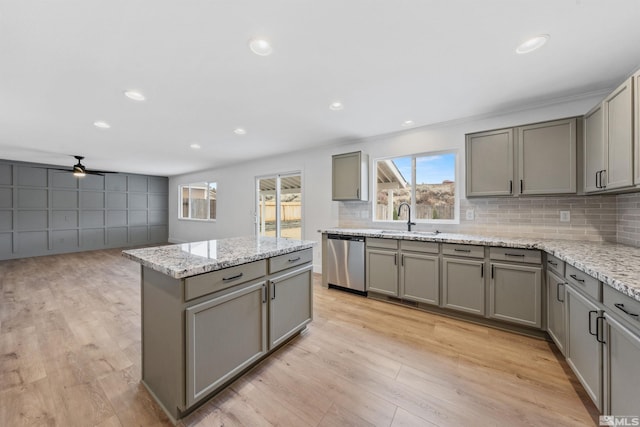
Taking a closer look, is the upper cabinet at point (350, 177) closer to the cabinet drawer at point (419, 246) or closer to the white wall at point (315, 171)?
the white wall at point (315, 171)

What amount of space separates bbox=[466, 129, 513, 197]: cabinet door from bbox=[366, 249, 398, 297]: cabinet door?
48.8 inches

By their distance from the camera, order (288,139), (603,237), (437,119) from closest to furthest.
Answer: (603,237)
(437,119)
(288,139)

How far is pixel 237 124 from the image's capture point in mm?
3416

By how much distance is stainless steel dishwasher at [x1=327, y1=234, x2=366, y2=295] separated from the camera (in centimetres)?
343

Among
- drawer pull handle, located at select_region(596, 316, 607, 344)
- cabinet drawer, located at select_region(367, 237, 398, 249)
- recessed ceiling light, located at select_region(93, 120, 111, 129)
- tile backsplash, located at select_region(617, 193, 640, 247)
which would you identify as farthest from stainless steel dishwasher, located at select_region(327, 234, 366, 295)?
recessed ceiling light, located at select_region(93, 120, 111, 129)

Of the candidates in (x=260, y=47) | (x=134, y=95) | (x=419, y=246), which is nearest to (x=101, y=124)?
(x=134, y=95)

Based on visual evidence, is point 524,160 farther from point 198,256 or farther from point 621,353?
point 198,256

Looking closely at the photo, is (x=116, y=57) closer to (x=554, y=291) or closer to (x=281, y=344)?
(x=281, y=344)

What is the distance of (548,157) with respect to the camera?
2.50 m

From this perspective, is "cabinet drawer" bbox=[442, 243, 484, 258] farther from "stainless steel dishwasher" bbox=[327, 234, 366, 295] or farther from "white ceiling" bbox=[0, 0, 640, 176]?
"white ceiling" bbox=[0, 0, 640, 176]

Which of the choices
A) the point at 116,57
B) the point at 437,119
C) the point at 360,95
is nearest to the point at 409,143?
the point at 437,119

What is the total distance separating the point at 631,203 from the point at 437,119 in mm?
2004

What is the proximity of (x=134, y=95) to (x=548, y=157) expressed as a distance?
431 cm

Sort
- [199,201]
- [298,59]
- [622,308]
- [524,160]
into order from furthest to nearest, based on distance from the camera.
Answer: [199,201] → [524,160] → [298,59] → [622,308]
